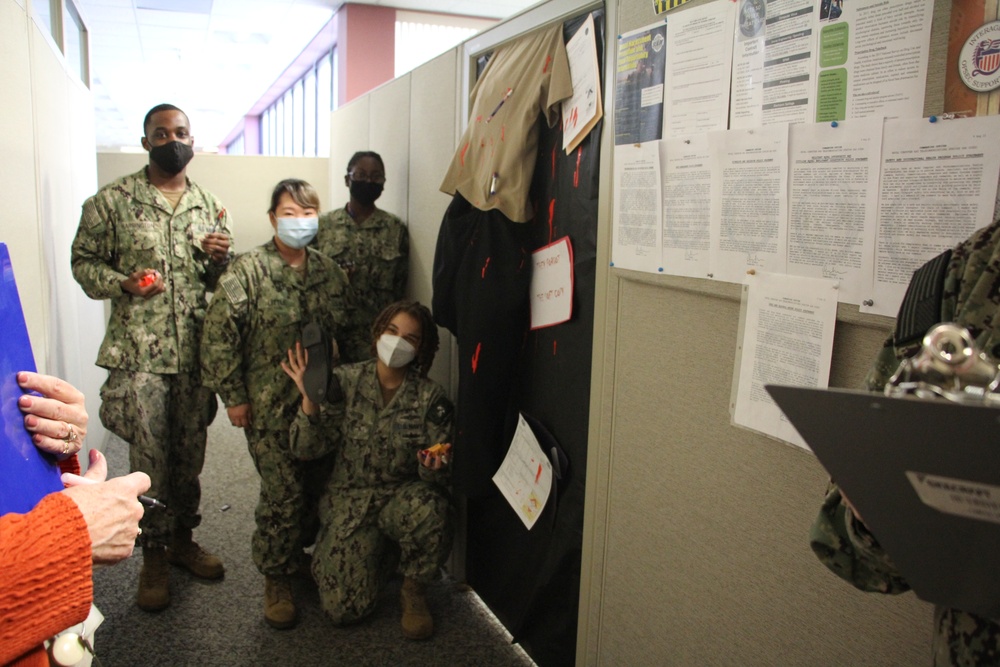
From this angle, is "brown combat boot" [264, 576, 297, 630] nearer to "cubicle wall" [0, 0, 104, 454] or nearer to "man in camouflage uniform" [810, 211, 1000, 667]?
"cubicle wall" [0, 0, 104, 454]

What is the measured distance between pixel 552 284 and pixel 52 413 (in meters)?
1.10

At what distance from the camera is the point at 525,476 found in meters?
1.87

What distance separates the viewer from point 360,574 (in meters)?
2.19

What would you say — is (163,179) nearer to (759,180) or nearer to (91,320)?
(91,320)

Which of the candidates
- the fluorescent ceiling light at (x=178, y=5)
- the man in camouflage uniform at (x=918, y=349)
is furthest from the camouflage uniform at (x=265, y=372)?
the fluorescent ceiling light at (x=178, y=5)

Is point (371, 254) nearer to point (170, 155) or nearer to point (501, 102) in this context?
point (170, 155)

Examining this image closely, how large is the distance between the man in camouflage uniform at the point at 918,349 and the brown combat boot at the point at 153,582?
213cm

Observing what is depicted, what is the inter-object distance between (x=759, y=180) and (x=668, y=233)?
0.23 meters

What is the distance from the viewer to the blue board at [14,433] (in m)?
0.83

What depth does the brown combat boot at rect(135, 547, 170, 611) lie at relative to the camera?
2273 millimetres

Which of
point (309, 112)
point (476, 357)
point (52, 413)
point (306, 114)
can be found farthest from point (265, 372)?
point (306, 114)

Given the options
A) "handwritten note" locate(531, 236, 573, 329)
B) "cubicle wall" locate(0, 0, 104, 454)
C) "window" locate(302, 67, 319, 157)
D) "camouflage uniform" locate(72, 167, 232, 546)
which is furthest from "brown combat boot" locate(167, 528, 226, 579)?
"window" locate(302, 67, 319, 157)

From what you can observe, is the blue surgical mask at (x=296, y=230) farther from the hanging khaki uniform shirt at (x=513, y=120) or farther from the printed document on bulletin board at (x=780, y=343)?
the printed document on bulletin board at (x=780, y=343)

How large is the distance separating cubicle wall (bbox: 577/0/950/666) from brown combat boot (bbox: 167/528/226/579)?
4.65 ft
